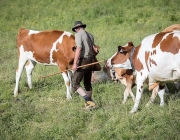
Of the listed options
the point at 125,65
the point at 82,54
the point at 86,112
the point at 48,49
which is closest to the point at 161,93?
the point at 125,65

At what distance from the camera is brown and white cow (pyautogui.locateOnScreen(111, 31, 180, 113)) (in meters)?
6.27

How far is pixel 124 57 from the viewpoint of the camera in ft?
26.8

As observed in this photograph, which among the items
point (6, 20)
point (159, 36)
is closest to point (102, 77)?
point (159, 36)

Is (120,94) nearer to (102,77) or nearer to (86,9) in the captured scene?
(102,77)

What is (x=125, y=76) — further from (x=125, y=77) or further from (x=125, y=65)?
(x=125, y=65)

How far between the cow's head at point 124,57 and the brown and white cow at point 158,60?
0.06 metres

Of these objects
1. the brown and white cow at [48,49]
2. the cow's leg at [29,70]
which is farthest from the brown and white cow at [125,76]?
the cow's leg at [29,70]

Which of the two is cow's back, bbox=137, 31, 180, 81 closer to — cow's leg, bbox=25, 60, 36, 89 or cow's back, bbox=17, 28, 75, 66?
cow's back, bbox=17, 28, 75, 66

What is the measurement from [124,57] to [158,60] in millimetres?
1692

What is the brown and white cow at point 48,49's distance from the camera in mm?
9133

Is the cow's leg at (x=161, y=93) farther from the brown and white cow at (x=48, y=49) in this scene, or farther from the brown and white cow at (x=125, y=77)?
the brown and white cow at (x=48, y=49)

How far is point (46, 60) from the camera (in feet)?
31.5

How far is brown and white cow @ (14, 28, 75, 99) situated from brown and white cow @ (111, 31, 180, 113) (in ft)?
6.42

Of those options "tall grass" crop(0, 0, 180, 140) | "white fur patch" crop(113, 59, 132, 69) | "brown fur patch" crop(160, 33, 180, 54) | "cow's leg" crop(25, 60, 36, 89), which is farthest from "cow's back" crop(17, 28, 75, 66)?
"brown fur patch" crop(160, 33, 180, 54)
